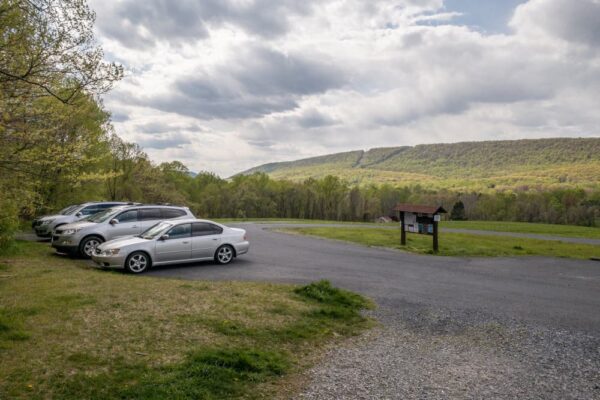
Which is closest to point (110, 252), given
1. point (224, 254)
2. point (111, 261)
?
point (111, 261)

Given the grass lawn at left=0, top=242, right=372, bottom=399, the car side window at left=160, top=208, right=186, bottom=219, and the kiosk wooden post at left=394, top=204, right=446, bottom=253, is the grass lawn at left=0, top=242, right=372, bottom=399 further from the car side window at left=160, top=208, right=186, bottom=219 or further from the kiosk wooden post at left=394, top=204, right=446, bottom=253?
the kiosk wooden post at left=394, top=204, right=446, bottom=253

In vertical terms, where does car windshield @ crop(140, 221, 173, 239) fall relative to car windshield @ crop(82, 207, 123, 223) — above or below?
below

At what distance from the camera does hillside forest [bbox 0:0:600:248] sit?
7680 millimetres

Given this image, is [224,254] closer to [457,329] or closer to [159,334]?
[159,334]

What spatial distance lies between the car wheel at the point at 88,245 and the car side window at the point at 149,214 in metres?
1.56

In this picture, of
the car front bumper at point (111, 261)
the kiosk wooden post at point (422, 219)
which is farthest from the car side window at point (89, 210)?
the kiosk wooden post at point (422, 219)

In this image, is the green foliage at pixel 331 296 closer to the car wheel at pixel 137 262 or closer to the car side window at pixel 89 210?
the car wheel at pixel 137 262

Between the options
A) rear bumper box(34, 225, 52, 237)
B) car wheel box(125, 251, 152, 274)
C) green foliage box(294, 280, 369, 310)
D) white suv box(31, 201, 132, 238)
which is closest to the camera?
green foliage box(294, 280, 369, 310)

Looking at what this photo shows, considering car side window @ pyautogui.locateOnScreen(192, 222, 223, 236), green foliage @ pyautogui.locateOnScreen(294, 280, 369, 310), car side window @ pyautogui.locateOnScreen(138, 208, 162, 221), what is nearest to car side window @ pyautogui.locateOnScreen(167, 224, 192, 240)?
car side window @ pyautogui.locateOnScreen(192, 222, 223, 236)

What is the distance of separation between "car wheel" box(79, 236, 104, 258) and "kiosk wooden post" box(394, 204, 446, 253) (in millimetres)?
13586

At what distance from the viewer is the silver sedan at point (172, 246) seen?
→ 11.8m

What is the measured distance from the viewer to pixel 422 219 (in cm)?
2011

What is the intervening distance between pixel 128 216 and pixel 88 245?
1.61m

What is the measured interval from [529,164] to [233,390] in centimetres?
20329
